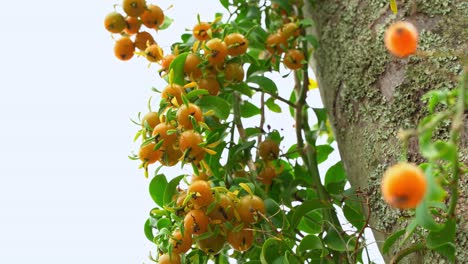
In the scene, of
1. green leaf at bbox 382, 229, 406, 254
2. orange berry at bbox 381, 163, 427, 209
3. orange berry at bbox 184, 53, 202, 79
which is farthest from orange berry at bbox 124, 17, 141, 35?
orange berry at bbox 381, 163, 427, 209

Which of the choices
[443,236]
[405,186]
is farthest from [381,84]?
[405,186]

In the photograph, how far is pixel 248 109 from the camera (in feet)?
4.15

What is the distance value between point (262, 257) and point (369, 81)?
0.30 m

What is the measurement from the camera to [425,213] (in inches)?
22.6

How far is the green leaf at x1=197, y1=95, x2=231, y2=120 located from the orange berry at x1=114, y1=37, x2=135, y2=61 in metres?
0.25

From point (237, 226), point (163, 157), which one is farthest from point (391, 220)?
point (163, 157)

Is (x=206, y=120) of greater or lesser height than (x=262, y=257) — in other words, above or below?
above

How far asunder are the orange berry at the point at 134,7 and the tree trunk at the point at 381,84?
1.04 ft

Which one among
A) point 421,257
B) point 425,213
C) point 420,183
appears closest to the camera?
point 420,183

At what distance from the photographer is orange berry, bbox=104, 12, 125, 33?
1.16 metres

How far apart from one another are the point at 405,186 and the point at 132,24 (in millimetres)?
852

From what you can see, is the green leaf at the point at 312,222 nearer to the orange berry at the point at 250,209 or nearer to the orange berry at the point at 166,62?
the orange berry at the point at 250,209

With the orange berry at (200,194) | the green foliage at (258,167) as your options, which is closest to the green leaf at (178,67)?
the green foliage at (258,167)

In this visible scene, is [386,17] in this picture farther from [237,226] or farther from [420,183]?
[420,183]
